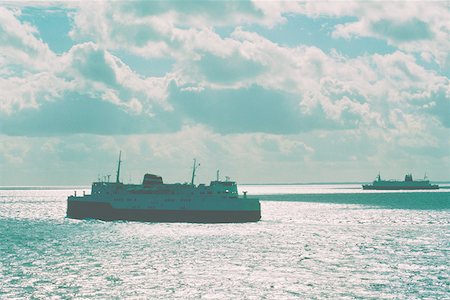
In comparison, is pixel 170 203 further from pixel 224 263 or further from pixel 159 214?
pixel 224 263

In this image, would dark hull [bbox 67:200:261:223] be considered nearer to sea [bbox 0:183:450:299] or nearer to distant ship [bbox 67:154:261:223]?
distant ship [bbox 67:154:261:223]

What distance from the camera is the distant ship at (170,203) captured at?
97.7 m

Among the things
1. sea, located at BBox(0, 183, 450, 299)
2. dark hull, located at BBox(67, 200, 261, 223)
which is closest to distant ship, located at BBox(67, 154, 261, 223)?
dark hull, located at BBox(67, 200, 261, 223)

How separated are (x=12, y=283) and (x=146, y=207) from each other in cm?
5754

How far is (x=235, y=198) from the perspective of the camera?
98.8 m

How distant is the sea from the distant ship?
621cm

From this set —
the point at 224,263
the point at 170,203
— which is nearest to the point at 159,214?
the point at 170,203

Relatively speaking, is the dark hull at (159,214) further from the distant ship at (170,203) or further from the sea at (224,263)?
the sea at (224,263)

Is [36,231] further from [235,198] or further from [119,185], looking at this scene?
[235,198]

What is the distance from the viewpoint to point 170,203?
10169cm

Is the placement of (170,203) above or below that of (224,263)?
above

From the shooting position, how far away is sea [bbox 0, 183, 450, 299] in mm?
42125

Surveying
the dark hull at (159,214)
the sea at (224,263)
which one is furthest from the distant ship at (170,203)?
the sea at (224,263)

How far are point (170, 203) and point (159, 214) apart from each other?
2839mm
